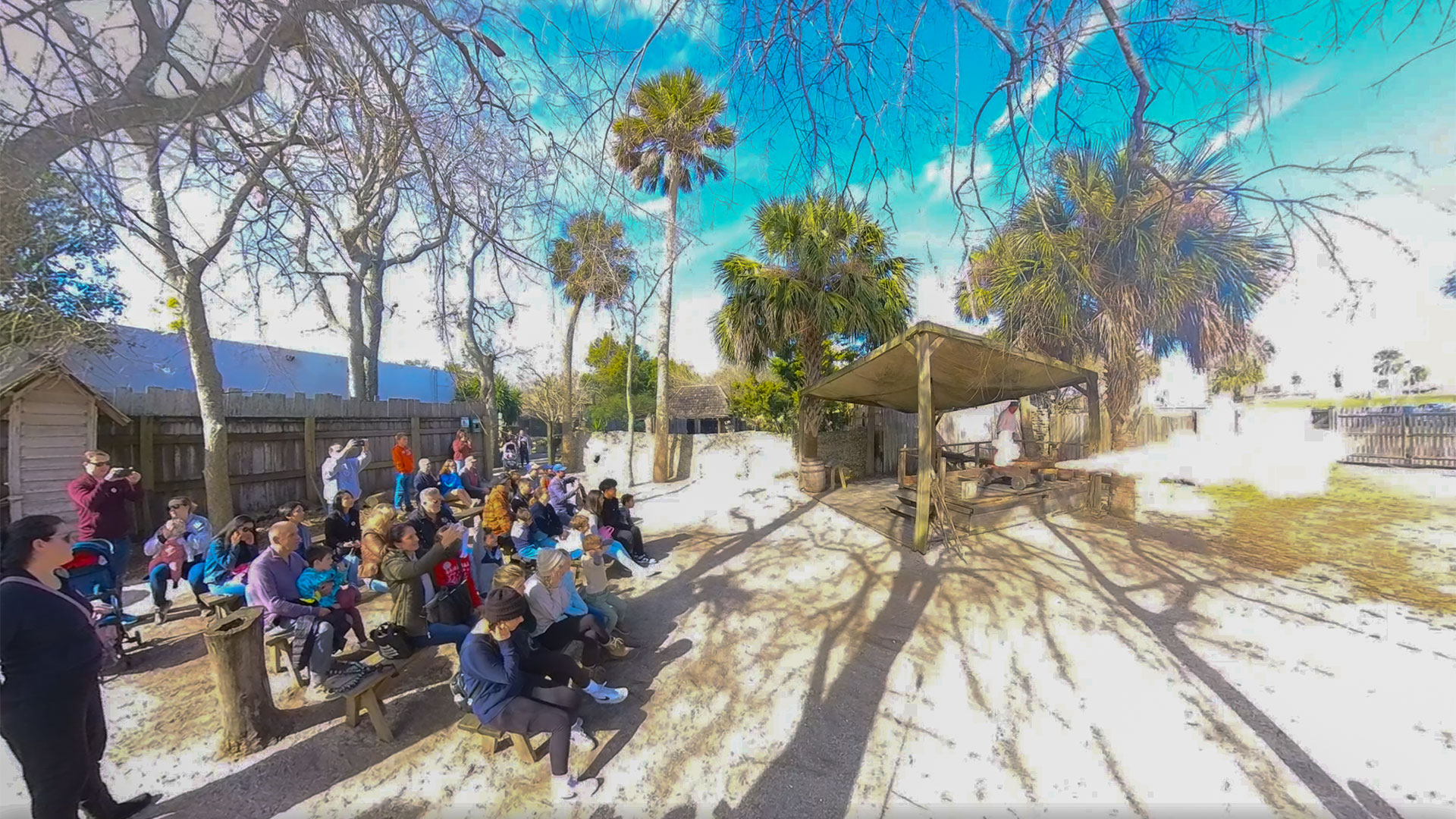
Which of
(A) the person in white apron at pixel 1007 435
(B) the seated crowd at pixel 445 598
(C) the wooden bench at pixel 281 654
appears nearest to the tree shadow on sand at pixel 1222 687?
(B) the seated crowd at pixel 445 598

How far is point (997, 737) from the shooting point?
3123 mm

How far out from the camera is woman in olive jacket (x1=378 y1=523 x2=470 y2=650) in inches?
159

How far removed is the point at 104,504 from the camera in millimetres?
4871

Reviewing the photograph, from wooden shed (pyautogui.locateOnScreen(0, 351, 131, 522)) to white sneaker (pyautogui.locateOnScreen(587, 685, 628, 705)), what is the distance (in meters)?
7.39

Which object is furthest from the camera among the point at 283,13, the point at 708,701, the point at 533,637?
the point at 533,637

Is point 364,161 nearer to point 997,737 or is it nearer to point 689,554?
point 997,737

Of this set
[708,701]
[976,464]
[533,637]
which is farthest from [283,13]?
[976,464]

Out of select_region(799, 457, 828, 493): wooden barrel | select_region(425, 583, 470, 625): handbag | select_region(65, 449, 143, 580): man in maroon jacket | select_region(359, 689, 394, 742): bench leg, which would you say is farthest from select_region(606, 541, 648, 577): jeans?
select_region(799, 457, 828, 493): wooden barrel

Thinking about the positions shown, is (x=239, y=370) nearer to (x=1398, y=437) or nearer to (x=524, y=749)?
(x=524, y=749)

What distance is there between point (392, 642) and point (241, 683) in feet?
2.79

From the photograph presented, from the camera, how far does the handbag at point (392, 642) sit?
3.85 metres

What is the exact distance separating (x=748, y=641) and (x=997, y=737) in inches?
80.3

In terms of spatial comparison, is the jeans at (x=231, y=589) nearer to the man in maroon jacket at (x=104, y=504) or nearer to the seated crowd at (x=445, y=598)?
the seated crowd at (x=445, y=598)

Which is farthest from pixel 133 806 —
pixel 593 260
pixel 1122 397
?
pixel 1122 397
